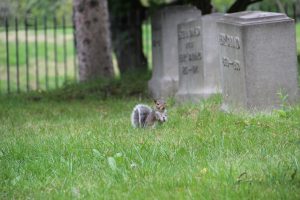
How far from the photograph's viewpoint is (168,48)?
42.2ft

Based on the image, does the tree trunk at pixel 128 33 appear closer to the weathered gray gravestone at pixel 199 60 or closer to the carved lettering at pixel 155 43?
the carved lettering at pixel 155 43

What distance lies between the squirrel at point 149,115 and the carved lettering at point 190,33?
11.7ft

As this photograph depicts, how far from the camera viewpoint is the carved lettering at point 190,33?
1114 cm

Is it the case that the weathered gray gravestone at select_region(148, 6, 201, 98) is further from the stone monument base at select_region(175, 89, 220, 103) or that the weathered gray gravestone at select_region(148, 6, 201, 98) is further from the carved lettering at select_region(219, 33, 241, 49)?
the carved lettering at select_region(219, 33, 241, 49)

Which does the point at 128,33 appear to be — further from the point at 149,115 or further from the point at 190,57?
the point at 149,115

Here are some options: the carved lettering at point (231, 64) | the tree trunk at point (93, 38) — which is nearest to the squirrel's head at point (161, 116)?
the carved lettering at point (231, 64)

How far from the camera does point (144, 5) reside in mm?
16812

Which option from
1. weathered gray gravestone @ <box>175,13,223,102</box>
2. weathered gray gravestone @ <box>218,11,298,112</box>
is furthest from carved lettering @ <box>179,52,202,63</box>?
weathered gray gravestone @ <box>218,11,298,112</box>

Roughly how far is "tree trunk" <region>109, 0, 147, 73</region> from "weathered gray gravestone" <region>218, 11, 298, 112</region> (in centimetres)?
788

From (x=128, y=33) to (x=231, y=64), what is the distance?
7.85 metres

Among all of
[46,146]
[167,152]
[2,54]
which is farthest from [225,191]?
[2,54]

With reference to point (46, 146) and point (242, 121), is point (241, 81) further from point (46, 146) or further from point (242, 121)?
point (46, 146)

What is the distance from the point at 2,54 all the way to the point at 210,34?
58.3ft

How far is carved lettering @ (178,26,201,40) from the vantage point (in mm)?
11141
